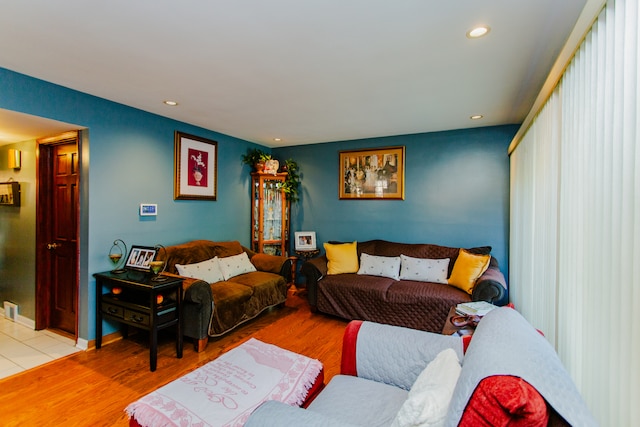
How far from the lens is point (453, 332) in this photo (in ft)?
6.62

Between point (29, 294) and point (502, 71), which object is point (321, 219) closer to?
point (502, 71)

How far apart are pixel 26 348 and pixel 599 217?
4.55 metres

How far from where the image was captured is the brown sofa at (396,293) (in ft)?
10.4

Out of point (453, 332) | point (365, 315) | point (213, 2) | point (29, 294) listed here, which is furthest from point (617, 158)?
point (29, 294)

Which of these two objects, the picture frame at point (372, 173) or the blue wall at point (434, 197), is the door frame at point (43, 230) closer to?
the blue wall at point (434, 197)

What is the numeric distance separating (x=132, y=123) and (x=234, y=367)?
282 centimetres

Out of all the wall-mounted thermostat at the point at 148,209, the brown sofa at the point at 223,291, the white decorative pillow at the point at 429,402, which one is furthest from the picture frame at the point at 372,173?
the white decorative pillow at the point at 429,402

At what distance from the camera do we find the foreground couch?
0.78 meters

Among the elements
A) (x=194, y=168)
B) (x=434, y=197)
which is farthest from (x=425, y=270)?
(x=194, y=168)

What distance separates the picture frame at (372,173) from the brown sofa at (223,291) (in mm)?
1536

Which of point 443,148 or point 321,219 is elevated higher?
point 443,148

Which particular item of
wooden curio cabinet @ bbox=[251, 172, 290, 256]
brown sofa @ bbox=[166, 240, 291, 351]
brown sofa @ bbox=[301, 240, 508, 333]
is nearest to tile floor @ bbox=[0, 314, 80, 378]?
brown sofa @ bbox=[166, 240, 291, 351]

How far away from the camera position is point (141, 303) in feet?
9.14

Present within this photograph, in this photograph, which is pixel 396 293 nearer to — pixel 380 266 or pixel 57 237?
pixel 380 266
